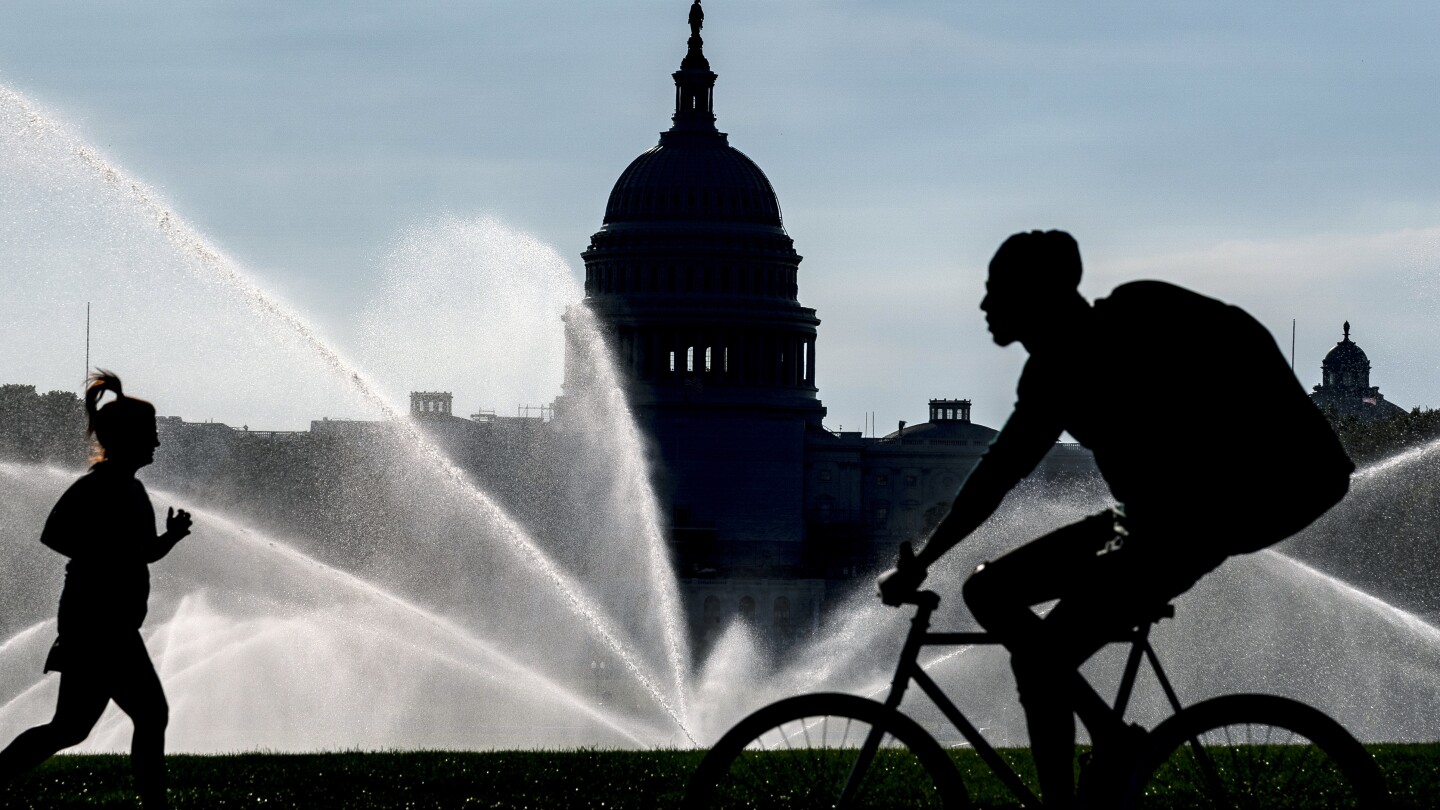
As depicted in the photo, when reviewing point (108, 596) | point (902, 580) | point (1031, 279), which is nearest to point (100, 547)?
point (108, 596)

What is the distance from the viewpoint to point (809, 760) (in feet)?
28.1

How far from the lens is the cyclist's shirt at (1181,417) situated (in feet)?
24.9

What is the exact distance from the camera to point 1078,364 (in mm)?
7793

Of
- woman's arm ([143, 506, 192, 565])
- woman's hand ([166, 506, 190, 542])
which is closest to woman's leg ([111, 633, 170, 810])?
woman's arm ([143, 506, 192, 565])

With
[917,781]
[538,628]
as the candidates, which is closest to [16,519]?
[538,628]

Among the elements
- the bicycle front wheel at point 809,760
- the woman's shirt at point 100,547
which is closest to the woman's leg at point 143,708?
the woman's shirt at point 100,547

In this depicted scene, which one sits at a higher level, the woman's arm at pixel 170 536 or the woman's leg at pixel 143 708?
the woman's arm at pixel 170 536

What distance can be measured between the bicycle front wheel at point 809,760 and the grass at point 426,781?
3069mm

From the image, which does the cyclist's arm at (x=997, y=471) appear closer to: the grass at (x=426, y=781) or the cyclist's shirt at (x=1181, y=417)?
the cyclist's shirt at (x=1181, y=417)

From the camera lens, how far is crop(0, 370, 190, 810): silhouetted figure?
986 centimetres

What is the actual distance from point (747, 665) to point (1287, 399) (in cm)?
8543

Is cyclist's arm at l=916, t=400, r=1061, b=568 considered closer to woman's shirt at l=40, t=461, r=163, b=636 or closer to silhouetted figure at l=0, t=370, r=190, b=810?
silhouetted figure at l=0, t=370, r=190, b=810

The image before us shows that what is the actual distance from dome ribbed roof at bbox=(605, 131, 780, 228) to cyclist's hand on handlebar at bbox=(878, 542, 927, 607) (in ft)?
458

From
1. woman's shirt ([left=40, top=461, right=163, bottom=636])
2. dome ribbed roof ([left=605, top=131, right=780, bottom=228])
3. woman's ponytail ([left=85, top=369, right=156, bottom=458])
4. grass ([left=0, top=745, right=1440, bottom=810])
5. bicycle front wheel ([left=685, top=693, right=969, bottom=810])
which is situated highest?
dome ribbed roof ([left=605, top=131, right=780, bottom=228])
